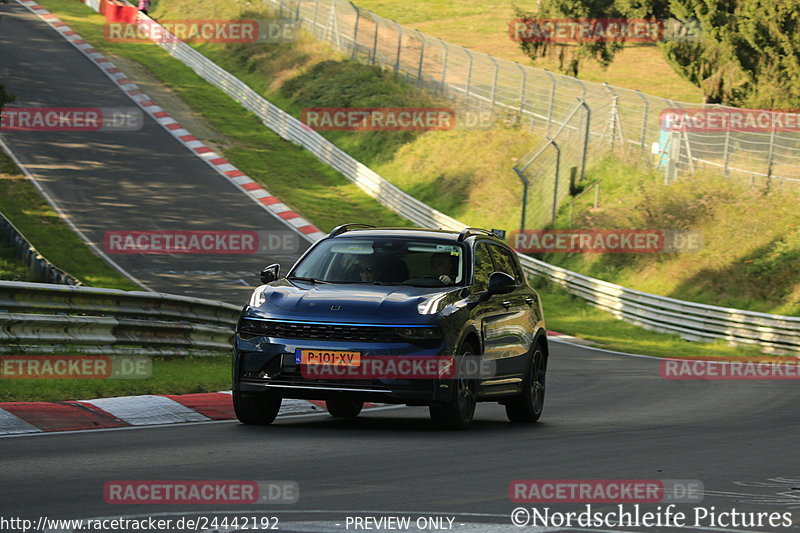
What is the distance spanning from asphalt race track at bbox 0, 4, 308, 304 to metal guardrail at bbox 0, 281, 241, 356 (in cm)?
1156

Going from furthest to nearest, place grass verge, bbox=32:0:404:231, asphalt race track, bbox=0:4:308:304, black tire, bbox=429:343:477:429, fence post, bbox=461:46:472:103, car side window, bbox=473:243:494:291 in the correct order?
fence post, bbox=461:46:472:103 → grass verge, bbox=32:0:404:231 → asphalt race track, bbox=0:4:308:304 → car side window, bbox=473:243:494:291 → black tire, bbox=429:343:477:429

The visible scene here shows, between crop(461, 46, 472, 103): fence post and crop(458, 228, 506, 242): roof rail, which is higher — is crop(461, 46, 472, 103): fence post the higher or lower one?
the lower one

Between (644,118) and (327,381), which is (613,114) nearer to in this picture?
(644,118)

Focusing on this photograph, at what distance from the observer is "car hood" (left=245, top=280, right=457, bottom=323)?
1048cm

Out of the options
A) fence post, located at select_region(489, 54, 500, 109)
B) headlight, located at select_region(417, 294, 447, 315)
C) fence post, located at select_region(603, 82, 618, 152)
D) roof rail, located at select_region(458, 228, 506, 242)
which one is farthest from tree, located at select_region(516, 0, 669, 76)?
headlight, located at select_region(417, 294, 447, 315)

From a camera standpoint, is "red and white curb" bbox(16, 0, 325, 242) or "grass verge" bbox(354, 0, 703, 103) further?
"grass verge" bbox(354, 0, 703, 103)

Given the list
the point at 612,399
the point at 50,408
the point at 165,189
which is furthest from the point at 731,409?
the point at 165,189

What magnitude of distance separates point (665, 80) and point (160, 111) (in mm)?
28755

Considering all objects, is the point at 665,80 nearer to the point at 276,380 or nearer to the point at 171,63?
the point at 171,63

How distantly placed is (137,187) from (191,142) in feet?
25.5

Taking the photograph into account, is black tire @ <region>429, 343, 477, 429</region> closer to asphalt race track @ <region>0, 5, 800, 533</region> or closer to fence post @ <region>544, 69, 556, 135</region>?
asphalt race track @ <region>0, 5, 800, 533</region>

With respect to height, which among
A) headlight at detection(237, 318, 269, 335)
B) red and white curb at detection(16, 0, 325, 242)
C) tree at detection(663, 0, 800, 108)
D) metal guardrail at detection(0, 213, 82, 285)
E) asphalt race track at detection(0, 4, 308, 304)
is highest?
headlight at detection(237, 318, 269, 335)

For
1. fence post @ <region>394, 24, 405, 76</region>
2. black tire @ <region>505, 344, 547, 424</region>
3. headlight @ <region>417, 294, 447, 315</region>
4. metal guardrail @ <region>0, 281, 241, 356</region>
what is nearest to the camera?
headlight @ <region>417, 294, 447, 315</region>

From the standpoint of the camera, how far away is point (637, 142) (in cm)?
3809
